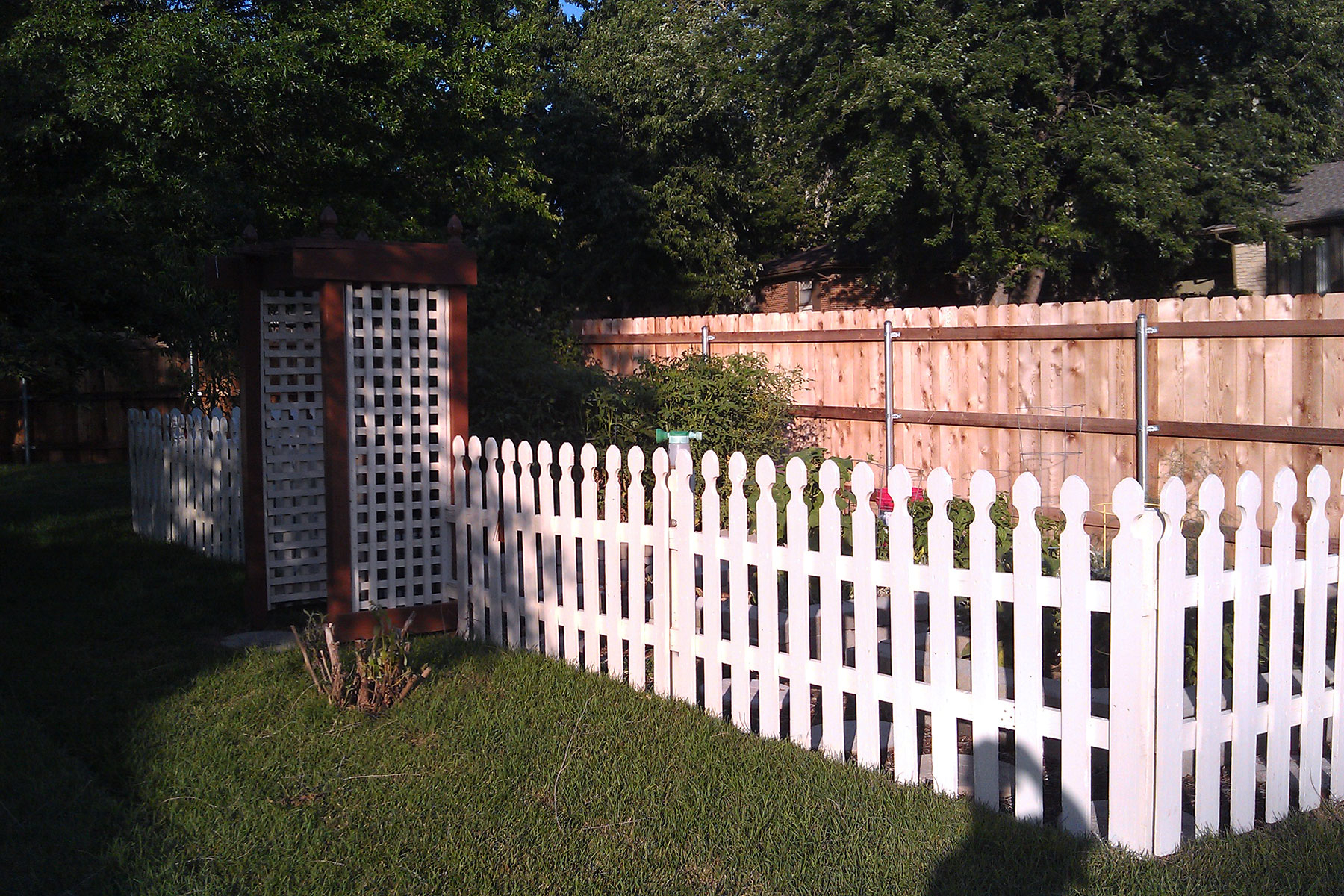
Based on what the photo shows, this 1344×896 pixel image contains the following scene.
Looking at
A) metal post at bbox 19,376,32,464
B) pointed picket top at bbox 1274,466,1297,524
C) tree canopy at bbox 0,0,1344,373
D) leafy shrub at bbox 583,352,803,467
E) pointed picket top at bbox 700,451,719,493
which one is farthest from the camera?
metal post at bbox 19,376,32,464

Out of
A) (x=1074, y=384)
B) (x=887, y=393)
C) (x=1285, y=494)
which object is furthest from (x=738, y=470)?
(x=887, y=393)

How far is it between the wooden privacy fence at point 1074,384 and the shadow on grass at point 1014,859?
17.8 ft

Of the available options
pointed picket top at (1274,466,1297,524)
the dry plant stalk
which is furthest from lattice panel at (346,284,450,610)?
pointed picket top at (1274,466,1297,524)

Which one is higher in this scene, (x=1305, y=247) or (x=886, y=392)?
(x=1305, y=247)

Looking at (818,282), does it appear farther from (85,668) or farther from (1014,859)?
(1014,859)

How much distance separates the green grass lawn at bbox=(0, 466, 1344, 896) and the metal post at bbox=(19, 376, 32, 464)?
46.8ft

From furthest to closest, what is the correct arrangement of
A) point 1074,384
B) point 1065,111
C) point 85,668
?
1. point 1065,111
2. point 1074,384
3. point 85,668

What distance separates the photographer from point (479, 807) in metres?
3.56

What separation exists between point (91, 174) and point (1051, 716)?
9.34 metres

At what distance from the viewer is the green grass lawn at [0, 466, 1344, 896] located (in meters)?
3.08

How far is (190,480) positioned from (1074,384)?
6992mm

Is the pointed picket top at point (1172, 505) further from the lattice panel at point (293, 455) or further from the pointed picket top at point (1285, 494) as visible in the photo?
the lattice panel at point (293, 455)

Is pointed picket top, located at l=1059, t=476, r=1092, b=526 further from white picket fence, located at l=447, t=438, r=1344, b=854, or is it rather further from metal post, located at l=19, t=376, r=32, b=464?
metal post, located at l=19, t=376, r=32, b=464

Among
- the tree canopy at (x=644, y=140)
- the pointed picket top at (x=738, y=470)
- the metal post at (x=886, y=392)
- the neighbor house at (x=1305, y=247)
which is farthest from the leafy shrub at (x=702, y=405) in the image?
the neighbor house at (x=1305, y=247)
